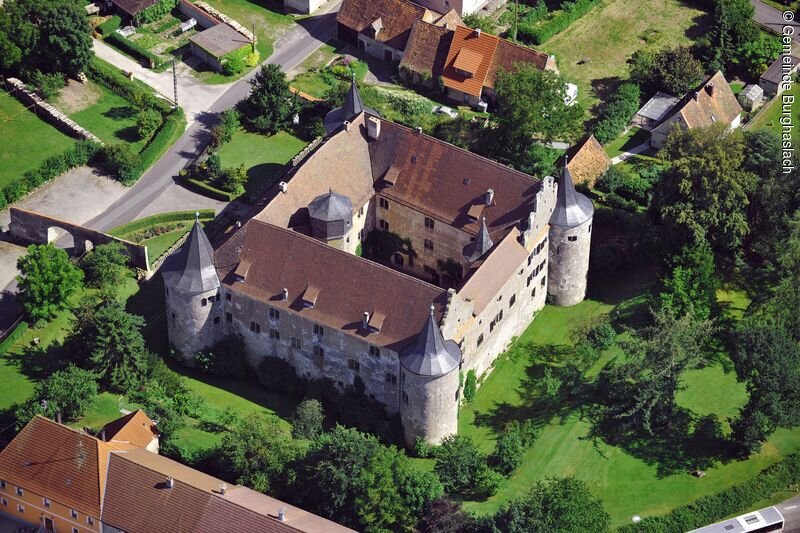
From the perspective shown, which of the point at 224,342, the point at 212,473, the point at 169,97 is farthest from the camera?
the point at 169,97

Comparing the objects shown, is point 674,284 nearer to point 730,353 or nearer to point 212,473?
point 730,353

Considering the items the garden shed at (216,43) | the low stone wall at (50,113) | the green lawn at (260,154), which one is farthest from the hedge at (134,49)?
the green lawn at (260,154)

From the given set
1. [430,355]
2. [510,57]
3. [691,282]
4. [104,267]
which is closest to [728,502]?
[691,282]

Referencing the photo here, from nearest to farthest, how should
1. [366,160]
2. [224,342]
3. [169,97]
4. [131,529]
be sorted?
[131,529] → [224,342] → [366,160] → [169,97]

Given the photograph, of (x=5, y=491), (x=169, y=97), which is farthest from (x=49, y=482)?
(x=169, y=97)

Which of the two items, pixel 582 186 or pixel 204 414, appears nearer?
pixel 204 414

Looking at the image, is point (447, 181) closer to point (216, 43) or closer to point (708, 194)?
point (708, 194)

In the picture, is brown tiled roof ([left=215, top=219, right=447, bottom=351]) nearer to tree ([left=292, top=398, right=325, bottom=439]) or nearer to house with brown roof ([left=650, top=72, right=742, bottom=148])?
tree ([left=292, top=398, right=325, bottom=439])
